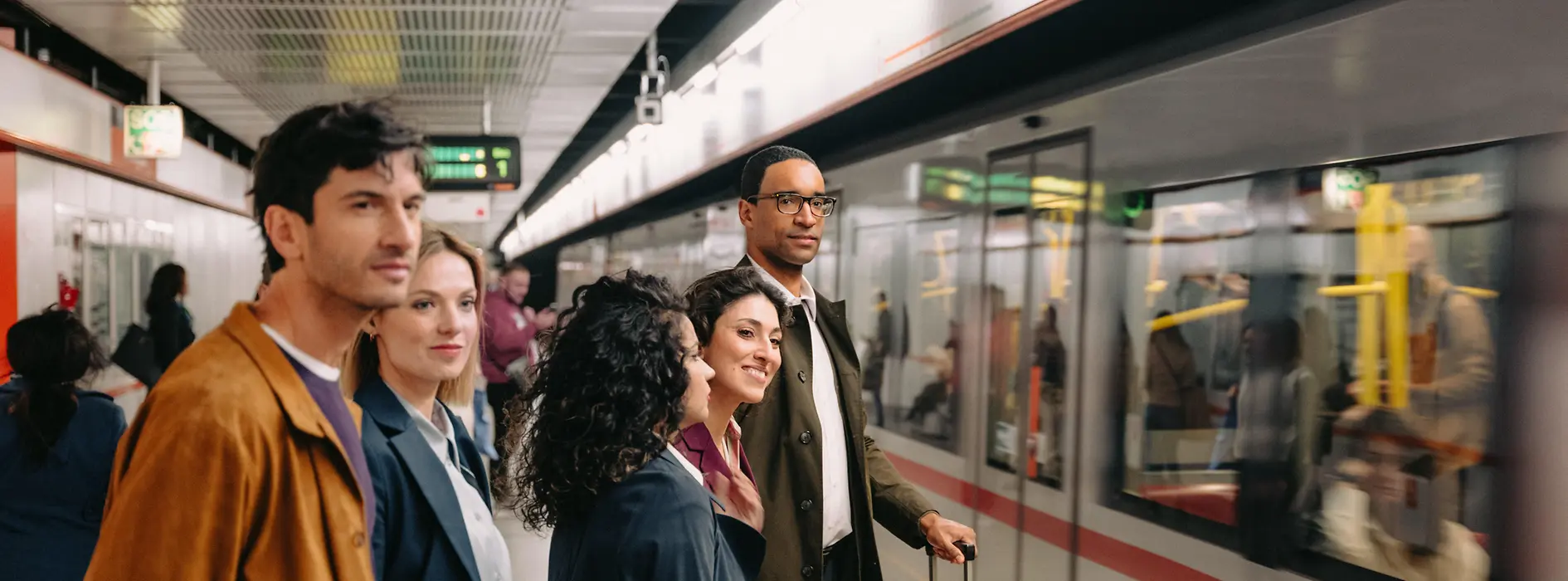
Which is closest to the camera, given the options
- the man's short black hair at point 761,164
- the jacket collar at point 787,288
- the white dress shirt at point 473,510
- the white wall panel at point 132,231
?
the white dress shirt at point 473,510

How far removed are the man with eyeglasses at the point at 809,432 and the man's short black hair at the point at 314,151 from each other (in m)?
1.22

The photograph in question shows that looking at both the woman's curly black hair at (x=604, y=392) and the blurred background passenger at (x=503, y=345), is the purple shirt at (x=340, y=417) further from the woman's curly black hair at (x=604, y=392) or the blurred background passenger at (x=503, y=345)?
the blurred background passenger at (x=503, y=345)

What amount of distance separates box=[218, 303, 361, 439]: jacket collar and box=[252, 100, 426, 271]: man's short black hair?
0.10 meters

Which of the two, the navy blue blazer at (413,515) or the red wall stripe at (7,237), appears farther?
the red wall stripe at (7,237)

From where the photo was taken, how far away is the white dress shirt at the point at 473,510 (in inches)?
70.1

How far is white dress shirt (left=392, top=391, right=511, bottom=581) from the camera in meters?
1.78

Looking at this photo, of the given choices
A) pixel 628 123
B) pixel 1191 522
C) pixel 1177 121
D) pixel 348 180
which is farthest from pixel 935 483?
pixel 628 123

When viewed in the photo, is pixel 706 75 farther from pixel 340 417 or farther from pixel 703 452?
pixel 340 417

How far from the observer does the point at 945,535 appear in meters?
2.52

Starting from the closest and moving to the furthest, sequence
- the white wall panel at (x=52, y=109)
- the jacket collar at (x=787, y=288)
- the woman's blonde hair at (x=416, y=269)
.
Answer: the woman's blonde hair at (x=416, y=269), the jacket collar at (x=787, y=288), the white wall panel at (x=52, y=109)

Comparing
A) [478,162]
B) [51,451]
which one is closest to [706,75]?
[478,162]

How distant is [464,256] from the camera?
1.97 metres

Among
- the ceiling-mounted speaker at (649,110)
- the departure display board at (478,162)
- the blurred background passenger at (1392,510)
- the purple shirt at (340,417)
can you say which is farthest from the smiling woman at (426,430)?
the departure display board at (478,162)

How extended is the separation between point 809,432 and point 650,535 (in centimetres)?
97
